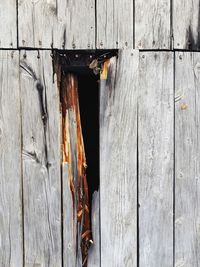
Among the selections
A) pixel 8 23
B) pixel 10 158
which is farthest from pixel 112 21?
pixel 10 158

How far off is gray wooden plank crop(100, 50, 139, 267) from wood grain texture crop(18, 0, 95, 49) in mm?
181

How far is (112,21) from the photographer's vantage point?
205cm

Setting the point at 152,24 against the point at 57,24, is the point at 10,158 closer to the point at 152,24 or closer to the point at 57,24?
the point at 57,24

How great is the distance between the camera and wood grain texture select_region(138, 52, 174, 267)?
2088 mm

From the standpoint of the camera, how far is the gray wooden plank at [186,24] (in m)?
2.08

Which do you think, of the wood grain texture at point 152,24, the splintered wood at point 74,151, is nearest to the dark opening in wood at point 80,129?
the splintered wood at point 74,151

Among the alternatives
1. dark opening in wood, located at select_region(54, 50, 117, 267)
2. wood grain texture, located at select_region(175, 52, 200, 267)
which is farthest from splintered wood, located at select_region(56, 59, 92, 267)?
wood grain texture, located at select_region(175, 52, 200, 267)

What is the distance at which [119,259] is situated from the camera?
7.03ft

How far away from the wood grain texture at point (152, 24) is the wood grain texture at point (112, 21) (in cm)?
4

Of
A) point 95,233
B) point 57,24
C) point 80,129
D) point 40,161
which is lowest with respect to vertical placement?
point 95,233

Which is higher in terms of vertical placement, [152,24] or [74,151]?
[152,24]

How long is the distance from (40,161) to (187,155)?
0.66m

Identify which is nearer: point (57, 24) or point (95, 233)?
point (57, 24)

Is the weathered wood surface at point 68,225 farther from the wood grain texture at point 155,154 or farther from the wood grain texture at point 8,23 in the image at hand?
the wood grain texture at point 8,23
